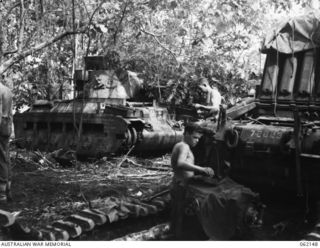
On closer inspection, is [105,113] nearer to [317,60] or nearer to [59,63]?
[317,60]

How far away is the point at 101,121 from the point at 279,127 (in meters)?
6.81

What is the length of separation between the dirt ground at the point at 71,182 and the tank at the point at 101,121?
0.48 m

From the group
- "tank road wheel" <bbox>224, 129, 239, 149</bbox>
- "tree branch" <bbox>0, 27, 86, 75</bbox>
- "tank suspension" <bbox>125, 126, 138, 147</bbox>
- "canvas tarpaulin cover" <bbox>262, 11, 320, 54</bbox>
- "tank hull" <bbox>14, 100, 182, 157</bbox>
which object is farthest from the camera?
"tank hull" <bbox>14, 100, 182, 157</bbox>

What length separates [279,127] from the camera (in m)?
6.24

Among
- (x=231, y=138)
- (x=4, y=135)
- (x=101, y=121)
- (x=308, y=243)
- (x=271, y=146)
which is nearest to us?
(x=308, y=243)

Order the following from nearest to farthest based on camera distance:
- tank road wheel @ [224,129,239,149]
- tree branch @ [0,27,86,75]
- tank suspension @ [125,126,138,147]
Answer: tank road wheel @ [224,129,239,149], tree branch @ [0,27,86,75], tank suspension @ [125,126,138,147]

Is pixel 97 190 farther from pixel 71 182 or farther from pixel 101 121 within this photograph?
pixel 101 121

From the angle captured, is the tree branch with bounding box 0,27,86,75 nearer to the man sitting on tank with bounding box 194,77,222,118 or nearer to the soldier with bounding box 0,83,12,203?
the soldier with bounding box 0,83,12,203

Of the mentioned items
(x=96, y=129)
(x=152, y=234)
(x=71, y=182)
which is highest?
(x=96, y=129)

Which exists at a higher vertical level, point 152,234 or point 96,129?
point 96,129

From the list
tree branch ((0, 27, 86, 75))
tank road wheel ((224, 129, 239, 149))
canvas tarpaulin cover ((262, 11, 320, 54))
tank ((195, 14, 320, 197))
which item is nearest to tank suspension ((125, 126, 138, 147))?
tree branch ((0, 27, 86, 75))

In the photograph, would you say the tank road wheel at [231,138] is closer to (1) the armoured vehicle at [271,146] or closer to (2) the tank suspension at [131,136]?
(1) the armoured vehicle at [271,146]

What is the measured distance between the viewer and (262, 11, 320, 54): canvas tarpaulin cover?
21.9 feet

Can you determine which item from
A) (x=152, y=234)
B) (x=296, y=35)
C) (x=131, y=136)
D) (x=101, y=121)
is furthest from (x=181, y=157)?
(x=101, y=121)
